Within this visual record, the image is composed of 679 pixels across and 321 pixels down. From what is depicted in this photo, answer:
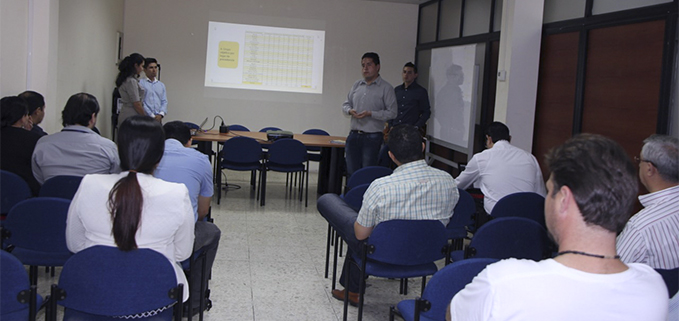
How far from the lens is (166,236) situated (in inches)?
85.3

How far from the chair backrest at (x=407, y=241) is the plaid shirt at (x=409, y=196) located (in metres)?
0.11

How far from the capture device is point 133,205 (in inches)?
80.8

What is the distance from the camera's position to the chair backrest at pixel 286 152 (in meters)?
6.43

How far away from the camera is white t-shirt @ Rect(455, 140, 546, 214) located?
4.09 metres

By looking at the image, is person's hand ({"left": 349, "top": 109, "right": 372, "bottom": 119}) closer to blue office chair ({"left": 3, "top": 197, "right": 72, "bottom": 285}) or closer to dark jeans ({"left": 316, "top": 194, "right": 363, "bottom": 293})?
dark jeans ({"left": 316, "top": 194, "right": 363, "bottom": 293})

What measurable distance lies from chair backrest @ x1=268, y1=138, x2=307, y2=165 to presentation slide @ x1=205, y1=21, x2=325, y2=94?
3155 mm

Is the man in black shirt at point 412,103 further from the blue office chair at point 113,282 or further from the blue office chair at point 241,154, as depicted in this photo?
the blue office chair at point 113,282

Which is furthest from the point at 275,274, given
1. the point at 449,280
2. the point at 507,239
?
the point at 449,280

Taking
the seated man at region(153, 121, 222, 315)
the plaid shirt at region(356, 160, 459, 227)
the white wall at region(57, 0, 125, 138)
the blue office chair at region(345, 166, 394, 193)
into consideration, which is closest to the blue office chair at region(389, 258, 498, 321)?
the plaid shirt at region(356, 160, 459, 227)

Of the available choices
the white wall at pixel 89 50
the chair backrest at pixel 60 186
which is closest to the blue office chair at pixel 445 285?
the chair backrest at pixel 60 186

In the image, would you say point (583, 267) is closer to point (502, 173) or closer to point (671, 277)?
point (671, 277)

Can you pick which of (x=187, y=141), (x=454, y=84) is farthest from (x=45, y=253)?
(x=454, y=84)

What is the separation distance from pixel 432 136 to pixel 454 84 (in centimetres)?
109

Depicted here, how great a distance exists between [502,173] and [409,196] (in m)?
1.35
